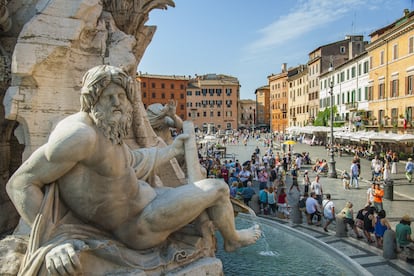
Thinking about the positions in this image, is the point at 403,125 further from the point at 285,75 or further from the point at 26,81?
the point at 285,75

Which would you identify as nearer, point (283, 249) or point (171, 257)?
point (171, 257)

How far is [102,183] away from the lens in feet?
9.21

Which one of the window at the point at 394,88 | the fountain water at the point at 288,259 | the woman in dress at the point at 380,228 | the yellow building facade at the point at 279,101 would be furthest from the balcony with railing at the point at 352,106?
the fountain water at the point at 288,259

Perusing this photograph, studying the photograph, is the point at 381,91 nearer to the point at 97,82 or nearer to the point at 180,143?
the point at 180,143

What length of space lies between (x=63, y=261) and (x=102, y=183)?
59cm

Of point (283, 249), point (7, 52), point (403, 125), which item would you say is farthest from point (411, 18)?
point (7, 52)

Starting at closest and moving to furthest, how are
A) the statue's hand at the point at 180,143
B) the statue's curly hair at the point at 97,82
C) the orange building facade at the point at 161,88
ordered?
the statue's curly hair at the point at 97,82, the statue's hand at the point at 180,143, the orange building facade at the point at 161,88

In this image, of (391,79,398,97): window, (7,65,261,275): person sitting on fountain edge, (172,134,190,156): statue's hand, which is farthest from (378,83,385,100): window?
(7,65,261,275): person sitting on fountain edge

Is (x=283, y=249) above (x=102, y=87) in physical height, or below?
below

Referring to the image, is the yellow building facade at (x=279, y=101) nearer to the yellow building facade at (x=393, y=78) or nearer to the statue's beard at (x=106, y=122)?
the yellow building facade at (x=393, y=78)

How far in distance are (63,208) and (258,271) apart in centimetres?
293

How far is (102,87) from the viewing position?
2.74 meters

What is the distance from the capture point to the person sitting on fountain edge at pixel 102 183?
8.65 feet

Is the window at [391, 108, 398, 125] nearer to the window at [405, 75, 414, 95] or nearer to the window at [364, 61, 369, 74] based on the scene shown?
the window at [405, 75, 414, 95]
